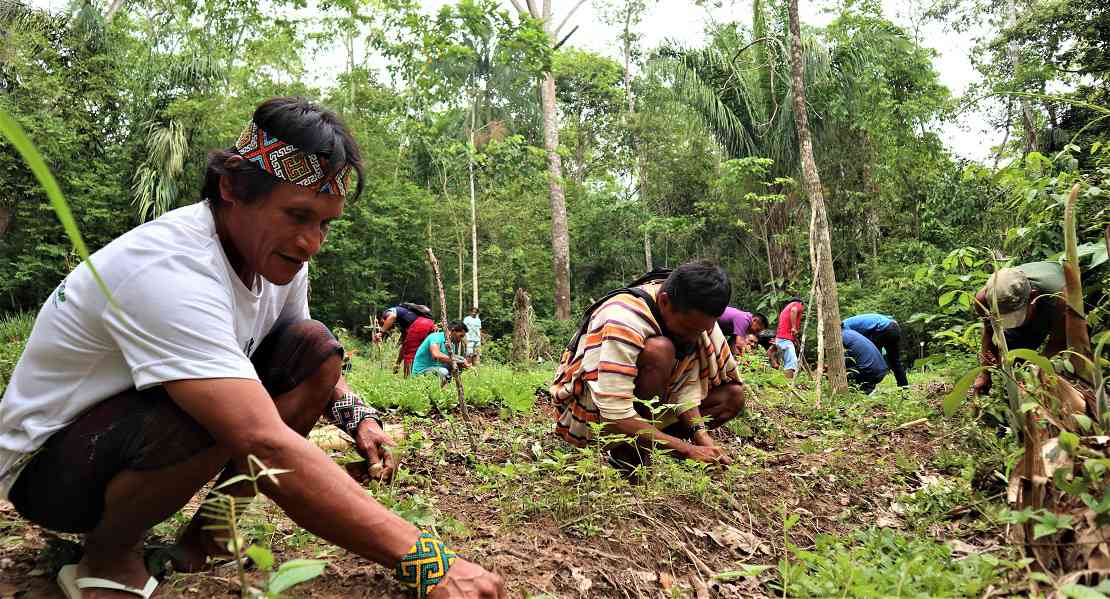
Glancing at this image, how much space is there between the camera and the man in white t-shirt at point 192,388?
5.19 ft

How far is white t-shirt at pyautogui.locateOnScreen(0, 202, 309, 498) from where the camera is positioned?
1621mm

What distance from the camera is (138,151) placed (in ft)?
57.1

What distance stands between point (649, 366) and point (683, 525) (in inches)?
31.8

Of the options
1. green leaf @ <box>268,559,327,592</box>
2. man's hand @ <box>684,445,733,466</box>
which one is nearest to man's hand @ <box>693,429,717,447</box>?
man's hand @ <box>684,445,733,466</box>

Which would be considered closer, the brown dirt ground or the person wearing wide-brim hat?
the brown dirt ground

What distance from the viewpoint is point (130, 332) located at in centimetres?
164

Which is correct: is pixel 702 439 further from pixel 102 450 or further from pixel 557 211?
pixel 557 211

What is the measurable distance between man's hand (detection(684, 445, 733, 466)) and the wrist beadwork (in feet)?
5.59

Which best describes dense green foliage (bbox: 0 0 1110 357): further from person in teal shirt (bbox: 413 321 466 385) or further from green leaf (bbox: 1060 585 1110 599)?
green leaf (bbox: 1060 585 1110 599)

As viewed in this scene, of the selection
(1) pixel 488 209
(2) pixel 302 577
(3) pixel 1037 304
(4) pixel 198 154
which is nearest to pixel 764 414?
(3) pixel 1037 304

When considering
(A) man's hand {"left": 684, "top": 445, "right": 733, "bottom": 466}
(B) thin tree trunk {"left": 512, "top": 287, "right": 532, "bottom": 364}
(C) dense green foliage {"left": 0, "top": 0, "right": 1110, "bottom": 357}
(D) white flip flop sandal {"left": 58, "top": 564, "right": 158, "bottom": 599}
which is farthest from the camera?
(C) dense green foliage {"left": 0, "top": 0, "right": 1110, "bottom": 357}

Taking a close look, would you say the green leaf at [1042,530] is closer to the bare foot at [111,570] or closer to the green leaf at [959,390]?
the green leaf at [959,390]

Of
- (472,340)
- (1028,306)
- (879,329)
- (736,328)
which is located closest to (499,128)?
(472,340)

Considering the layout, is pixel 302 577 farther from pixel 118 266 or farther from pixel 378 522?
pixel 118 266
